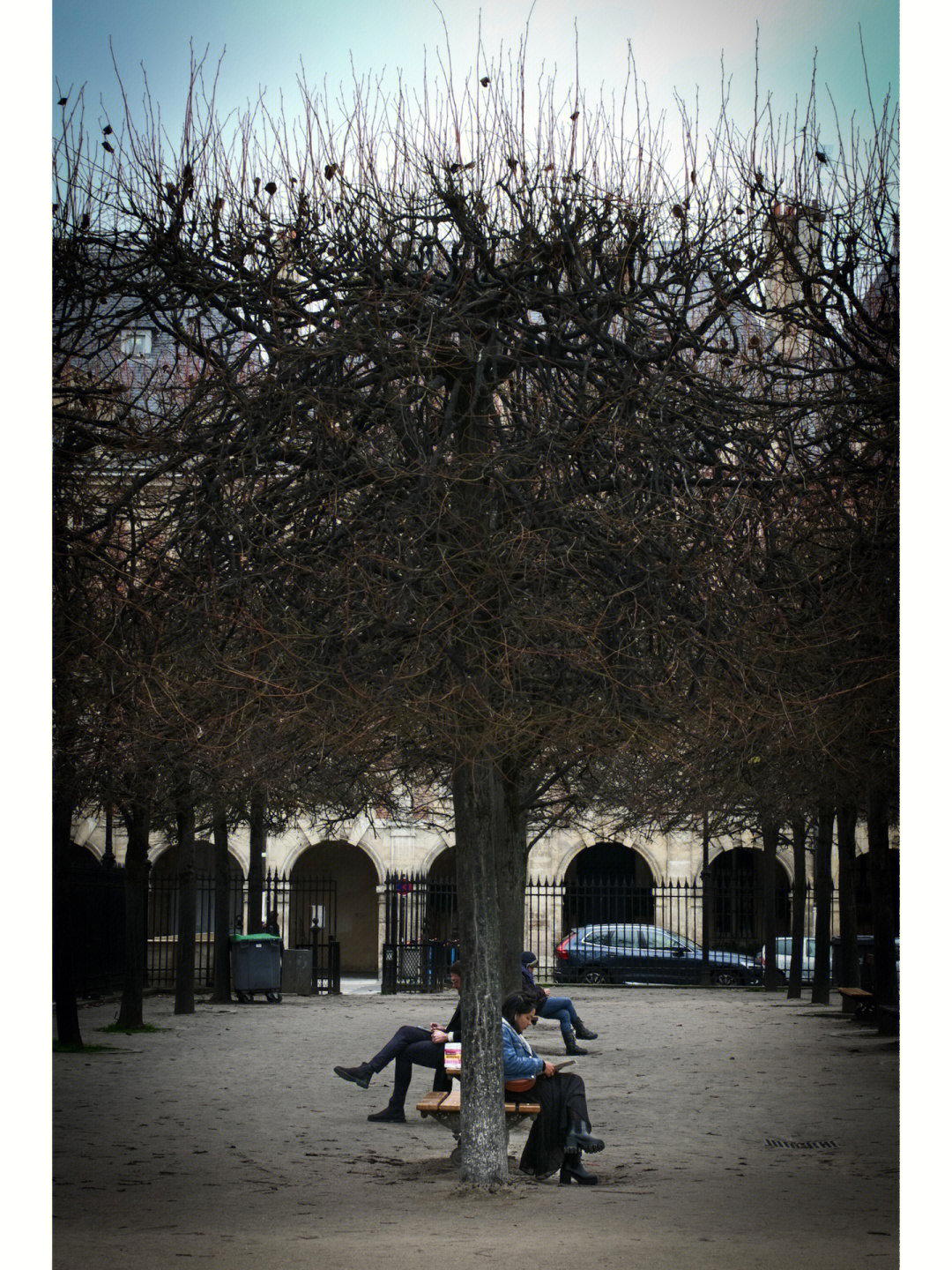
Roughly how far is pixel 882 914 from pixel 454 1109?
6.93m

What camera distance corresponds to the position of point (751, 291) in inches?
274

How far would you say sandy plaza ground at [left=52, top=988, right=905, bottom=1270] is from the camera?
536 cm

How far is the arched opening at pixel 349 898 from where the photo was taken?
107ft

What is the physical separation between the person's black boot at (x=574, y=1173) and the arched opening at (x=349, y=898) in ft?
83.3

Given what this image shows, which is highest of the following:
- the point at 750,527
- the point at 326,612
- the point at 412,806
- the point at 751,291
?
the point at 751,291

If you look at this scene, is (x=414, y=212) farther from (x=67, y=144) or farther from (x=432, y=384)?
(x=67, y=144)

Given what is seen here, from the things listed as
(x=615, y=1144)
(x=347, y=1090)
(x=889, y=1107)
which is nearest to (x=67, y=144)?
(x=615, y=1144)

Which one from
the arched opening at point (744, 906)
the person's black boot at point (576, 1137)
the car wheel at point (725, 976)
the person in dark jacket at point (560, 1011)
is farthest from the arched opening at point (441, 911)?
the person's black boot at point (576, 1137)

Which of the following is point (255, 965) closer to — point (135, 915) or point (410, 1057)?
point (135, 915)

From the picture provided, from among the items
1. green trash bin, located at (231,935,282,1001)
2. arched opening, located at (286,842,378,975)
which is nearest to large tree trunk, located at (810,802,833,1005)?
green trash bin, located at (231,935,282,1001)

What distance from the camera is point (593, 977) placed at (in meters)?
24.1

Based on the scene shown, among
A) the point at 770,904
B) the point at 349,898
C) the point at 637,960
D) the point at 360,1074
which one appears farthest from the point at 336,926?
the point at 360,1074

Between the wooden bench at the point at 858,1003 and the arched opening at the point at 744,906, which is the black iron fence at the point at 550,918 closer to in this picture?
the arched opening at the point at 744,906
